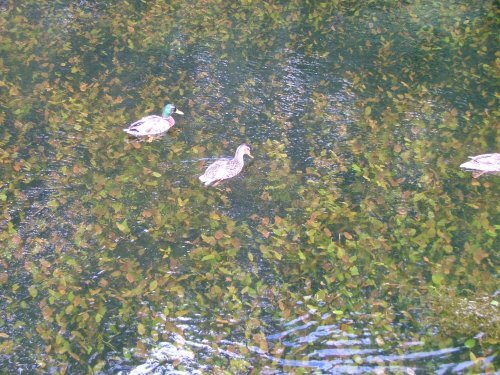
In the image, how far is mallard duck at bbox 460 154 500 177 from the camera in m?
6.24

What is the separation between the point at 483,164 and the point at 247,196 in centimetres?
262

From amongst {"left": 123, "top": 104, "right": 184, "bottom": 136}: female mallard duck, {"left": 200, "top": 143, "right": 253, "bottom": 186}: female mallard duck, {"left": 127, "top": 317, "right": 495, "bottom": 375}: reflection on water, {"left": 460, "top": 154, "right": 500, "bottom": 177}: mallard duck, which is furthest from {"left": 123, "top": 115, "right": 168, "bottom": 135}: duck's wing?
{"left": 460, "top": 154, "right": 500, "bottom": 177}: mallard duck

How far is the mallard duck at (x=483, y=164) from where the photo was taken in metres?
6.24

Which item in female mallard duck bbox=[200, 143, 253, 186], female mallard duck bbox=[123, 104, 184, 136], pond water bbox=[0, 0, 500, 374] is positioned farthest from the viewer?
female mallard duck bbox=[123, 104, 184, 136]

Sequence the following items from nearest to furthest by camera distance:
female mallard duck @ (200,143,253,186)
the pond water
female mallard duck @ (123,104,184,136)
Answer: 1. the pond water
2. female mallard duck @ (200,143,253,186)
3. female mallard duck @ (123,104,184,136)

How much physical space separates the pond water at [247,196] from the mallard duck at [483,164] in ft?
0.40

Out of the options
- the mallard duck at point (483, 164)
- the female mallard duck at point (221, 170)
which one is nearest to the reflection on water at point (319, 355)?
the female mallard duck at point (221, 170)

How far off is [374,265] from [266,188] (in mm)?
1466

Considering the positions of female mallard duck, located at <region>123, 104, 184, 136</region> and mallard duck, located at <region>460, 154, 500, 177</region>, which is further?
female mallard duck, located at <region>123, 104, 184, 136</region>

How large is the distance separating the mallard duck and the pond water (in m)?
0.12

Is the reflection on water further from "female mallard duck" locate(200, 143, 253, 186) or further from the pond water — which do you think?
"female mallard duck" locate(200, 143, 253, 186)

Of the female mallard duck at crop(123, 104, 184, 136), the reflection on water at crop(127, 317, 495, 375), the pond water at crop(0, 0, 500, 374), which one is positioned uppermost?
the female mallard duck at crop(123, 104, 184, 136)

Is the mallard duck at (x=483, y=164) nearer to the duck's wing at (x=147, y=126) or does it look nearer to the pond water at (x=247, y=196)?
the pond water at (x=247, y=196)

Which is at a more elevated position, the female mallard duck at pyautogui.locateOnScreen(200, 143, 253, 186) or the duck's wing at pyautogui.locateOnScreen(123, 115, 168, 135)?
the duck's wing at pyautogui.locateOnScreen(123, 115, 168, 135)
